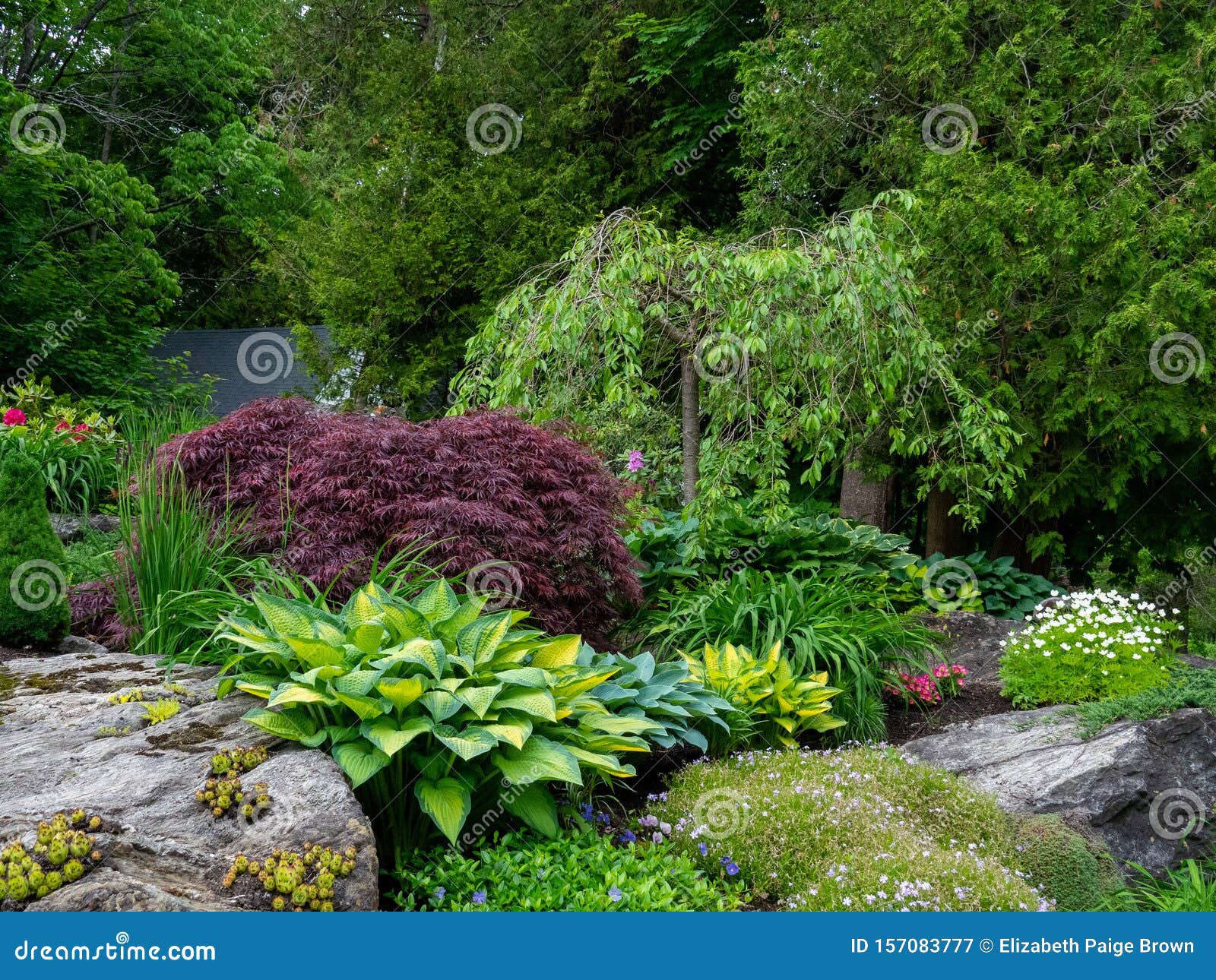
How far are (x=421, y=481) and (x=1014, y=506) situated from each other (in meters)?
5.48

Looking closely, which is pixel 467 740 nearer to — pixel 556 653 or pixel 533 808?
pixel 533 808

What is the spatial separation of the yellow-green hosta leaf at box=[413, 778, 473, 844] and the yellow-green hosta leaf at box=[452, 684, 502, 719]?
0.74 feet

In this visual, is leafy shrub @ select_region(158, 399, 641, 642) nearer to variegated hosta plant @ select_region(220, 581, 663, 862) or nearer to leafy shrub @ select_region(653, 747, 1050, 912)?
variegated hosta plant @ select_region(220, 581, 663, 862)

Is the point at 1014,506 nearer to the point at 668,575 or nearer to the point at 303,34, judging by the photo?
the point at 668,575

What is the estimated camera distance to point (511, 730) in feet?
9.19

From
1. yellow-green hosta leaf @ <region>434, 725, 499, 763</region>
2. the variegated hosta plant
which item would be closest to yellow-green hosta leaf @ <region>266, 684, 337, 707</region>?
the variegated hosta plant

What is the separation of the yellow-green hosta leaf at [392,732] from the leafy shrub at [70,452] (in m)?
5.40

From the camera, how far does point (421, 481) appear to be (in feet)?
14.1

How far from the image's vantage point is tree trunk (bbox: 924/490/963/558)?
8.31 metres

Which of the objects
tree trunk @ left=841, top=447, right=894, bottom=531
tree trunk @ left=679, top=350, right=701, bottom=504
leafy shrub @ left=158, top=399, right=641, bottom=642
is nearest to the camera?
leafy shrub @ left=158, top=399, right=641, bottom=642

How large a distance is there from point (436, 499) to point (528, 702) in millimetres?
1447

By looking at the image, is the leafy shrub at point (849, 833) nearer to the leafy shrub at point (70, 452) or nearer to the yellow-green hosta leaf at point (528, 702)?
the yellow-green hosta leaf at point (528, 702)

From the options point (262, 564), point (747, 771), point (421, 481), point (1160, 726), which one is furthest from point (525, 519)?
point (1160, 726)

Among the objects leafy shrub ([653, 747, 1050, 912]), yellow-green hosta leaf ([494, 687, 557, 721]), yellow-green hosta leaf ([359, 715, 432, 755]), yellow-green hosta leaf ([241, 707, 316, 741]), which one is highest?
yellow-green hosta leaf ([494, 687, 557, 721])
